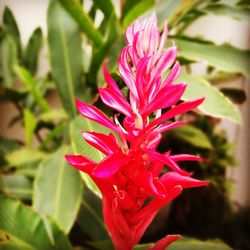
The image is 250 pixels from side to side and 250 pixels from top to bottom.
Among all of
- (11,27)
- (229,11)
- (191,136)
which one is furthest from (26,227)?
(11,27)

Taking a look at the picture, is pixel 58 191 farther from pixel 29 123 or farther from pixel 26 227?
pixel 29 123

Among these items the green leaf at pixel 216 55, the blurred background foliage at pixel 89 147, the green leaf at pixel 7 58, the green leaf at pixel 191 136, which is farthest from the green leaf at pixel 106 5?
the green leaf at pixel 7 58

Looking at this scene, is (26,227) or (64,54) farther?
(64,54)

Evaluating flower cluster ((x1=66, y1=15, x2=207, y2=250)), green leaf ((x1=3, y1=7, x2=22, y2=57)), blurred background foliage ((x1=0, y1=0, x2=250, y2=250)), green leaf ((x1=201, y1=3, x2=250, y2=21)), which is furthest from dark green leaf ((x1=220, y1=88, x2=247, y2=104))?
green leaf ((x1=3, y1=7, x2=22, y2=57))

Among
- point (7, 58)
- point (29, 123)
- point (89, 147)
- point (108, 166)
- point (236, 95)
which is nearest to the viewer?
point (108, 166)

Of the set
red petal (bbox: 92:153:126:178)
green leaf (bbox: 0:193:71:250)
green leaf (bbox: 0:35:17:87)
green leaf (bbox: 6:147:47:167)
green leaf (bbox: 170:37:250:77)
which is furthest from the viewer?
green leaf (bbox: 0:35:17:87)

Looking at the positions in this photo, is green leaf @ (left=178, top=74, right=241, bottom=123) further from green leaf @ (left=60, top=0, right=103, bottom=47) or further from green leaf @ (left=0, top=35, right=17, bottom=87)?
green leaf @ (left=0, top=35, right=17, bottom=87)
